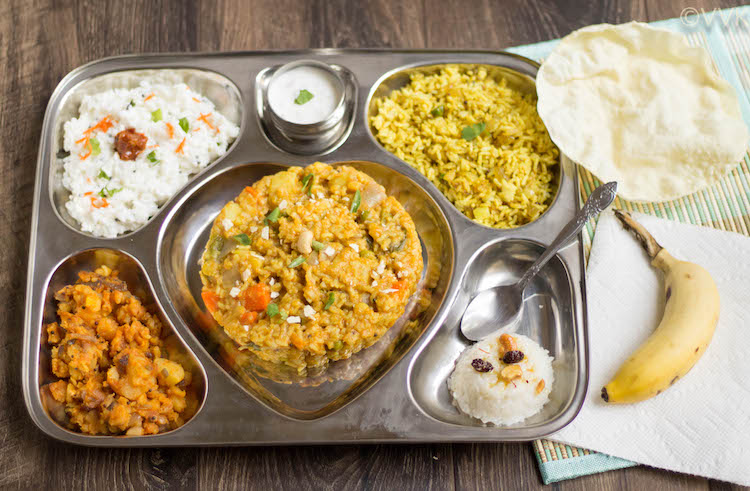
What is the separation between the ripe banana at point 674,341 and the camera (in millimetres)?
2898

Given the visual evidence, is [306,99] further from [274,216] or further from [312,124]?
[274,216]

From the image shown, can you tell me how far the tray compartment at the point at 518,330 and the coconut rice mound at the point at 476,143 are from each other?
21cm

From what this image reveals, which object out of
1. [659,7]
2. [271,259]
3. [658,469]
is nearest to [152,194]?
[271,259]

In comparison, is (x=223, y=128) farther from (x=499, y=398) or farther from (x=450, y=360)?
(x=499, y=398)

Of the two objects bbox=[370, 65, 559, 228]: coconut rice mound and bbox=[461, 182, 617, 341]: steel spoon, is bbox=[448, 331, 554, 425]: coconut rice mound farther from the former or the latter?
bbox=[370, 65, 559, 228]: coconut rice mound

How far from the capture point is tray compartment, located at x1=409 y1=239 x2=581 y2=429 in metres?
3.02

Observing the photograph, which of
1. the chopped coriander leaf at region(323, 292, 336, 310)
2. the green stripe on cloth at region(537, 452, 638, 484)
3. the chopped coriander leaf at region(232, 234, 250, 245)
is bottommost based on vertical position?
the green stripe on cloth at region(537, 452, 638, 484)

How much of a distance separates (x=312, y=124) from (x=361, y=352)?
1280 mm

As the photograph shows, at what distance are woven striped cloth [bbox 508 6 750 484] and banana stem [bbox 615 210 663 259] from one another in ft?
0.33

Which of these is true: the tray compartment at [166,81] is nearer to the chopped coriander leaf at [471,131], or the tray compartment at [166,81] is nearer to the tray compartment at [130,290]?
the tray compartment at [130,290]

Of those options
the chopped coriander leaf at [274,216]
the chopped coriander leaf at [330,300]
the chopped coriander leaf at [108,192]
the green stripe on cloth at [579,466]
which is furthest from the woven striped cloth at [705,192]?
the chopped coriander leaf at [108,192]

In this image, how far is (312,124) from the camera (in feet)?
10.6

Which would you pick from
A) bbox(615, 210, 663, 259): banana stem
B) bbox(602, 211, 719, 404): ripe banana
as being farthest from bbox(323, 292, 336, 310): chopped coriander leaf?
bbox(615, 210, 663, 259): banana stem

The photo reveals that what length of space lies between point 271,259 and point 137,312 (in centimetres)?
78
